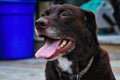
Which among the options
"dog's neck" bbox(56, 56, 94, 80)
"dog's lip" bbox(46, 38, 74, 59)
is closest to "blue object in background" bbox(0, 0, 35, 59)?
"dog's neck" bbox(56, 56, 94, 80)

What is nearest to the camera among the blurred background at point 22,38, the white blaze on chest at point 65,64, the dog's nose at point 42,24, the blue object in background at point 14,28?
the dog's nose at point 42,24

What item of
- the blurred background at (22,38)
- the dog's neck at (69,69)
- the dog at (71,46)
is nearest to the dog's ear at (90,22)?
the dog at (71,46)

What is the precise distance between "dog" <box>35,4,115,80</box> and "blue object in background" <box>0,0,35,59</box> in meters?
3.23

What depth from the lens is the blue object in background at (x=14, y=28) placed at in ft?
21.9

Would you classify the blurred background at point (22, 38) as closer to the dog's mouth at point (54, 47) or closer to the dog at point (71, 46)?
the dog at point (71, 46)

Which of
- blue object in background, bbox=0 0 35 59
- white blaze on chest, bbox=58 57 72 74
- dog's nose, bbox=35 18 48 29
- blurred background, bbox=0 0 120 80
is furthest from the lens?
blue object in background, bbox=0 0 35 59

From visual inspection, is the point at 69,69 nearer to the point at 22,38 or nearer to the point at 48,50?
the point at 48,50

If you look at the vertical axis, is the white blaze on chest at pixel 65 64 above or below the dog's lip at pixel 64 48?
below

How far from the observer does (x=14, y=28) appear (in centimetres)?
672

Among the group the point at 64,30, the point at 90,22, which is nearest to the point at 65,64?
the point at 64,30

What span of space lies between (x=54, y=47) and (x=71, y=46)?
0.49ft

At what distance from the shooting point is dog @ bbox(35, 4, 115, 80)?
3217mm

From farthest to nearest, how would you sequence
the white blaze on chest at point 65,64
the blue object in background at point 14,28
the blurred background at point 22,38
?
the blue object in background at point 14,28 < the blurred background at point 22,38 < the white blaze on chest at point 65,64

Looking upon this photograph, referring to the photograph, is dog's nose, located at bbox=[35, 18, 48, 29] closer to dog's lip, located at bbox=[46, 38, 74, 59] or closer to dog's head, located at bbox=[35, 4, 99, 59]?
dog's head, located at bbox=[35, 4, 99, 59]
